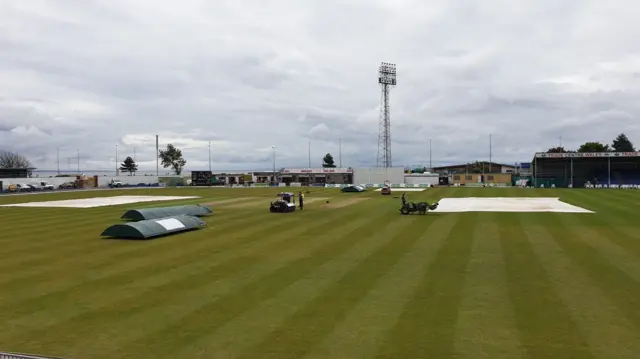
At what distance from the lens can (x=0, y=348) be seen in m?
10.2

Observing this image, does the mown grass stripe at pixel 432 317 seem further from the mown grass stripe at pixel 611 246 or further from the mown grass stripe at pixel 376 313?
the mown grass stripe at pixel 611 246

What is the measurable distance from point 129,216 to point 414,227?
2041cm

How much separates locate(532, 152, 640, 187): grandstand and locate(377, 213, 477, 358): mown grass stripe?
99214 mm

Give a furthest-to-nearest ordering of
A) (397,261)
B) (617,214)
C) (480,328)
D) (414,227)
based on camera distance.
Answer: (617,214) < (414,227) < (397,261) < (480,328)

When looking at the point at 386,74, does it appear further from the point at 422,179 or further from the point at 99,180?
the point at 99,180

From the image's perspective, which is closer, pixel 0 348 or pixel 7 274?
pixel 0 348

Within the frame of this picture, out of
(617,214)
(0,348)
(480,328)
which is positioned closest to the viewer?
(0,348)

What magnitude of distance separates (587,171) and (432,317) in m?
122

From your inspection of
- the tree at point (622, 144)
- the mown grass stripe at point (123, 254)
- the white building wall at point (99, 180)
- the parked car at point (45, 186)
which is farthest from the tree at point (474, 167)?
the mown grass stripe at point (123, 254)

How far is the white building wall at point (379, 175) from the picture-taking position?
127812 millimetres

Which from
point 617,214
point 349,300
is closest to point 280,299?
point 349,300

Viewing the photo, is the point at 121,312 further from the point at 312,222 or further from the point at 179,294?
the point at 312,222

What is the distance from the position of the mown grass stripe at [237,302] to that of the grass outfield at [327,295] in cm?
6

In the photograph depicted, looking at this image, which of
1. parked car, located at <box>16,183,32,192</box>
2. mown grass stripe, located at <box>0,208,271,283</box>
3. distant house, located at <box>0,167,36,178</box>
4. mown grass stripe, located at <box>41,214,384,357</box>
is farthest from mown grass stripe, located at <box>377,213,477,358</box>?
distant house, located at <box>0,167,36,178</box>
